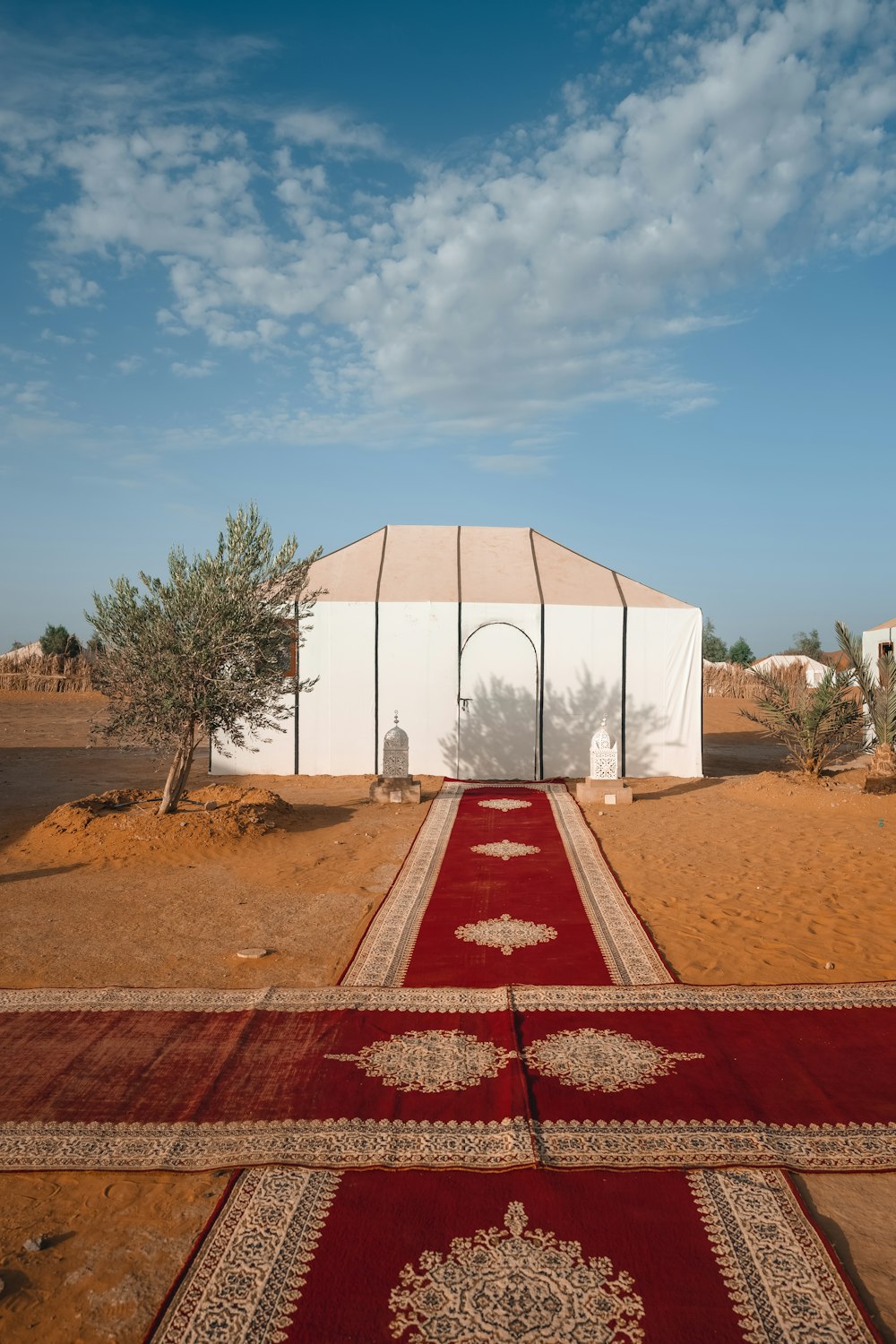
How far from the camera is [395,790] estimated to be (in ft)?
39.7

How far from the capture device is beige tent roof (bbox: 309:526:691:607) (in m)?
14.7

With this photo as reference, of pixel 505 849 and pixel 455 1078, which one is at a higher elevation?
pixel 505 849

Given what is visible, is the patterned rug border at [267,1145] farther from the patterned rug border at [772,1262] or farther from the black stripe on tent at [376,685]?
the black stripe on tent at [376,685]

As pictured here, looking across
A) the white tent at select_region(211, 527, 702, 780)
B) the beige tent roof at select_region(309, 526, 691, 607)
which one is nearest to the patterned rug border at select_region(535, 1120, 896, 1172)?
the white tent at select_region(211, 527, 702, 780)

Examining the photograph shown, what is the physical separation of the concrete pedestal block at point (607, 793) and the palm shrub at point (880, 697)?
149 inches

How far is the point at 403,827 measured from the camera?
10.3 meters

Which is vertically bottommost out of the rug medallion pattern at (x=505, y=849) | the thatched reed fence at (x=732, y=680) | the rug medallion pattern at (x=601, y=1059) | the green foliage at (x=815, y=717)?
the rug medallion pattern at (x=601, y=1059)

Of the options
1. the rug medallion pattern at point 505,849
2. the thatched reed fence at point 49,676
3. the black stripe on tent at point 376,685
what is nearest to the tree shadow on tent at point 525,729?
the black stripe on tent at point 376,685

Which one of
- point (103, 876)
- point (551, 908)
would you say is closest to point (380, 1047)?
point (551, 908)

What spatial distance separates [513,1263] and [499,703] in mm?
11935

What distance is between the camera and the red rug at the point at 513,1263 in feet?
8.09

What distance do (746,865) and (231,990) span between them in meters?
5.31

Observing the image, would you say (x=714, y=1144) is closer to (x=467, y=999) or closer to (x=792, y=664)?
(x=467, y=999)

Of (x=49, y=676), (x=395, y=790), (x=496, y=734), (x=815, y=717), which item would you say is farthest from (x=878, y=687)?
(x=49, y=676)
